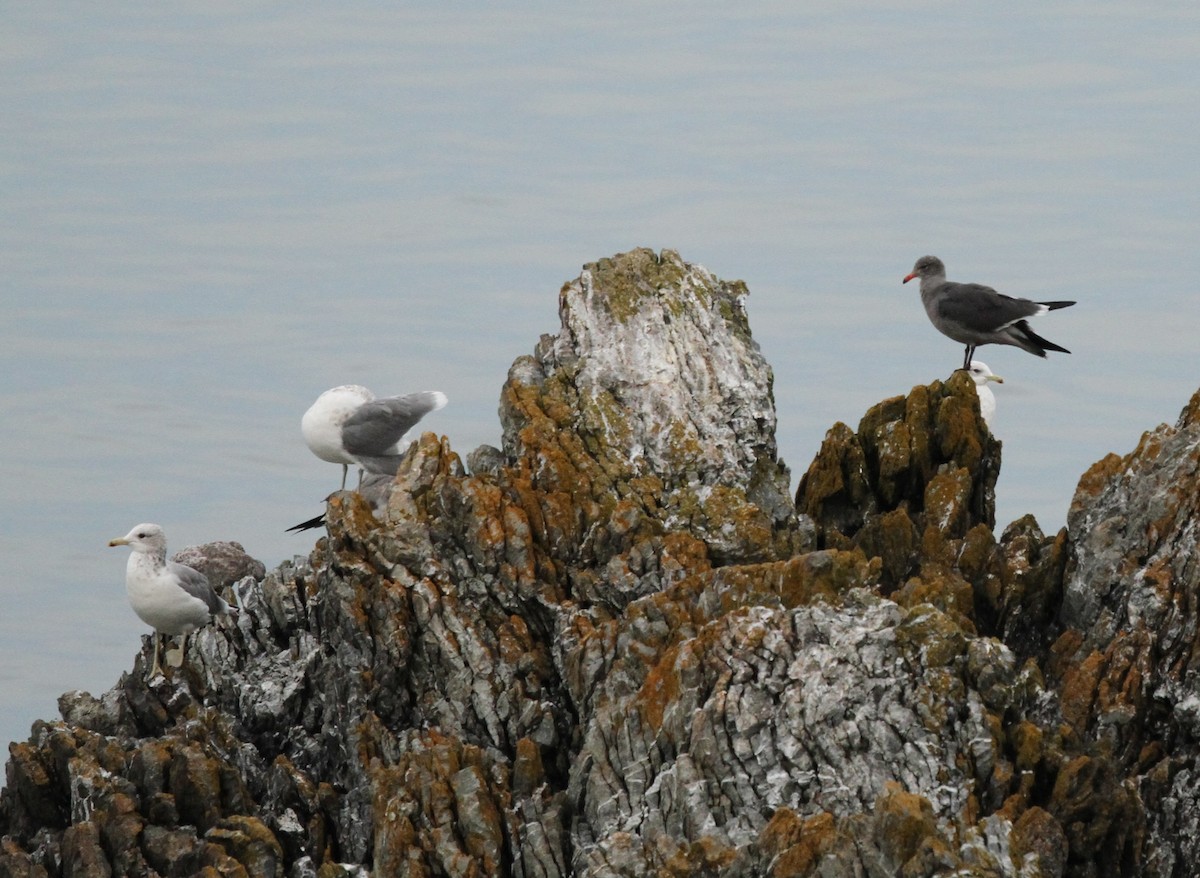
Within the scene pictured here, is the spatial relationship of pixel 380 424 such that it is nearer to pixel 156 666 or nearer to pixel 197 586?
pixel 197 586

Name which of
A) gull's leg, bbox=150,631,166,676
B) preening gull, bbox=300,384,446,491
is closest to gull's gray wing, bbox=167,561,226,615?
gull's leg, bbox=150,631,166,676

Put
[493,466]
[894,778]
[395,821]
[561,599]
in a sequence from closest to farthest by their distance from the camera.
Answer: [894,778] < [395,821] < [561,599] < [493,466]

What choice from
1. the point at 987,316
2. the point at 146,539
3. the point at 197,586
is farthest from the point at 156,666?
the point at 987,316

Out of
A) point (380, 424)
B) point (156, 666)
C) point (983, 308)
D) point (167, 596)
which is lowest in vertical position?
point (156, 666)

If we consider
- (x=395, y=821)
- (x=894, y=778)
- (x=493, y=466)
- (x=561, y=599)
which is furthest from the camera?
(x=493, y=466)

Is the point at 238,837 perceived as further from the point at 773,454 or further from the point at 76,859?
the point at 773,454

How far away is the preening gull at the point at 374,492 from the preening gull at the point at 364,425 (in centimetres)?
15

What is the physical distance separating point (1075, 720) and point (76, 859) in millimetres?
10860

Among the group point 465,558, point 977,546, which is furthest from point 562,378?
point 977,546

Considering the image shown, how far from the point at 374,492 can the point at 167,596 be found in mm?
3296

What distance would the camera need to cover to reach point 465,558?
961 inches

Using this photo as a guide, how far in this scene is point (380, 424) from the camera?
2967 centimetres

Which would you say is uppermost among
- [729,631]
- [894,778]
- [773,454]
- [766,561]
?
[773,454]

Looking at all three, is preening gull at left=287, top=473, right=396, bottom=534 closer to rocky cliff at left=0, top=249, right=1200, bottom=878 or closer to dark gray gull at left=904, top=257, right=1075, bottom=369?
rocky cliff at left=0, top=249, right=1200, bottom=878
